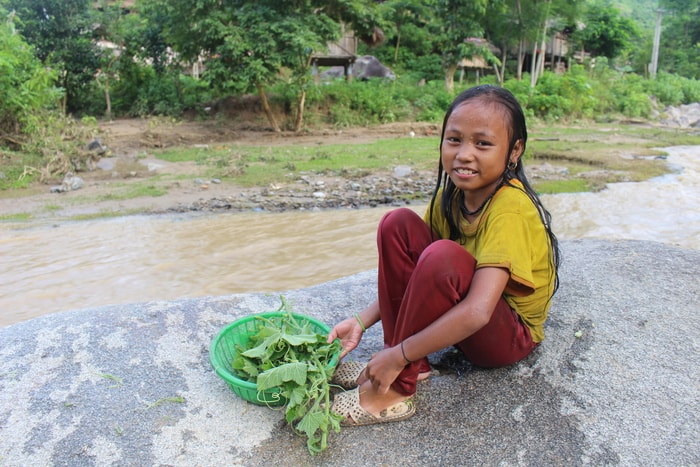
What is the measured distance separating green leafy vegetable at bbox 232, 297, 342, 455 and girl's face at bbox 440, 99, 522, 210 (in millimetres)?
810

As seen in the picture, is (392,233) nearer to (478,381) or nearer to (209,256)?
(478,381)

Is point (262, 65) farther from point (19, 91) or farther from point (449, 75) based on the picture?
point (449, 75)

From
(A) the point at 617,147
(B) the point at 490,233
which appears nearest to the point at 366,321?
(B) the point at 490,233

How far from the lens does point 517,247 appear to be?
1.67 m

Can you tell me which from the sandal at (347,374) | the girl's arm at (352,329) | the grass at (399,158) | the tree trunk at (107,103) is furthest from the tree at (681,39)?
the sandal at (347,374)

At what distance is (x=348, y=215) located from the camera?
273 inches

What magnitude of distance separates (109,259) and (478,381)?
441 cm

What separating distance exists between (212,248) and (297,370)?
160 inches

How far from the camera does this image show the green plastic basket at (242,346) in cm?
191

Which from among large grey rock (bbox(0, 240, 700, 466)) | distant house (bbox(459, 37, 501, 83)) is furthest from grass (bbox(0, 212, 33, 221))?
distant house (bbox(459, 37, 501, 83))

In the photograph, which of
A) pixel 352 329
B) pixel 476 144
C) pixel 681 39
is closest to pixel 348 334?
pixel 352 329

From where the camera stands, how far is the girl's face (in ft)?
5.89

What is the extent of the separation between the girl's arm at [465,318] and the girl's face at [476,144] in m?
0.37

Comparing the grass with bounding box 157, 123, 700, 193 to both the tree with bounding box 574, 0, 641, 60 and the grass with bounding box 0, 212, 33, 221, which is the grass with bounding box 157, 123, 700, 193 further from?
the tree with bounding box 574, 0, 641, 60
